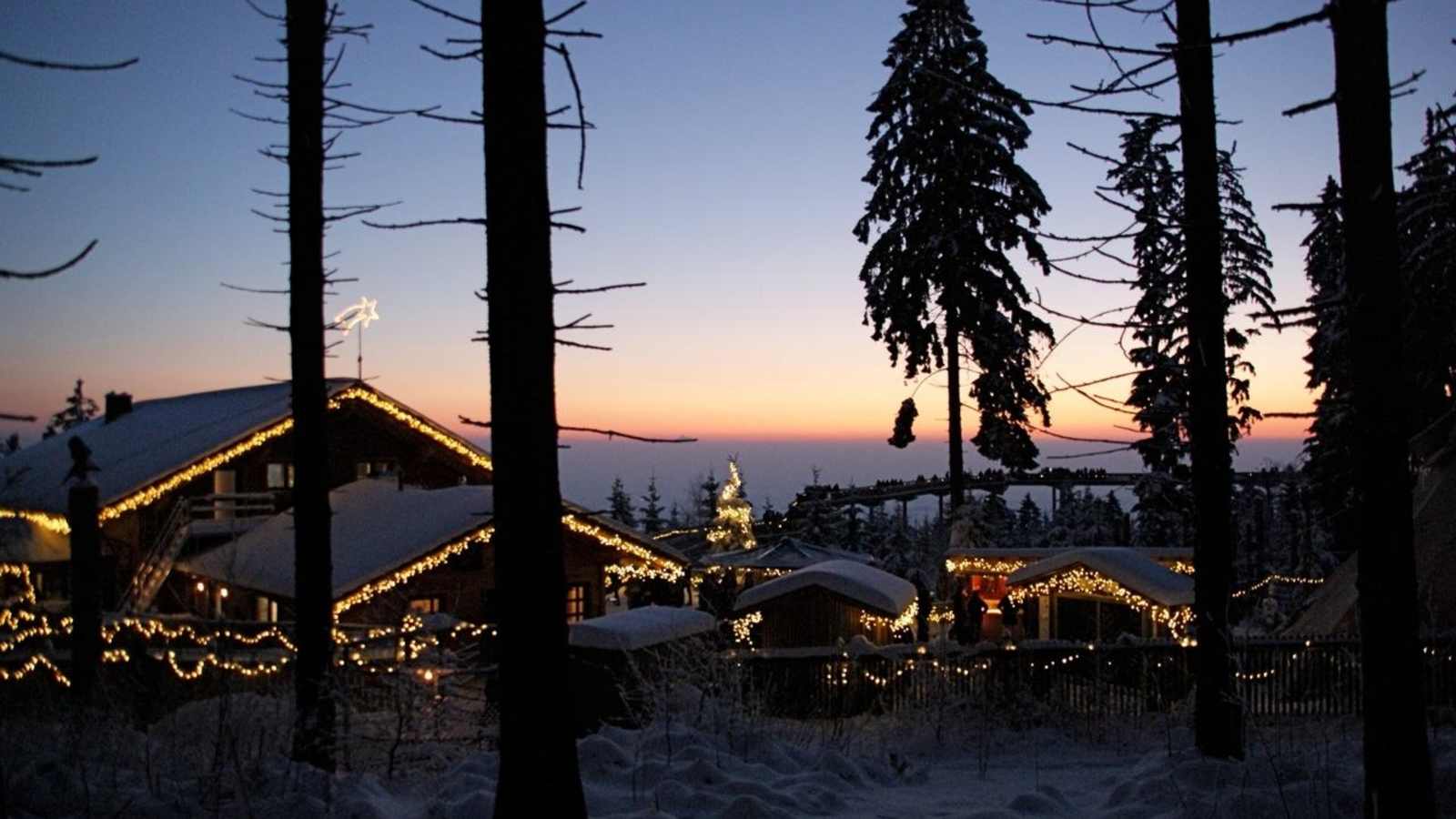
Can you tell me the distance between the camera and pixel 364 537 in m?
24.0

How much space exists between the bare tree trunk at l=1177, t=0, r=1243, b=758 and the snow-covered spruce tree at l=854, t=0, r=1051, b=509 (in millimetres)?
14628

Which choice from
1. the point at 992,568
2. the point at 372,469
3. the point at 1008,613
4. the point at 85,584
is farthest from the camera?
the point at 992,568

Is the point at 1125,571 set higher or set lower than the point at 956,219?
lower

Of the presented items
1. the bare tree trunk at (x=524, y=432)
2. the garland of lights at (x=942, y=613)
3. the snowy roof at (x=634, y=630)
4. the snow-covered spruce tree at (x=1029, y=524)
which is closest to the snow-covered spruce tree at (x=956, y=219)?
the garland of lights at (x=942, y=613)

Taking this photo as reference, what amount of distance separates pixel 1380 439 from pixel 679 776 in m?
5.64

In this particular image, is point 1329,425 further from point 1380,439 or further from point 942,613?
point 1380,439

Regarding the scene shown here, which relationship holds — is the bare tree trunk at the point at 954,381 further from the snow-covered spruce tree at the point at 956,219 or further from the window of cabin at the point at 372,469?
the window of cabin at the point at 372,469

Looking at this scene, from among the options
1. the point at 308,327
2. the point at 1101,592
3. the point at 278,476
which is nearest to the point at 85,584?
the point at 308,327

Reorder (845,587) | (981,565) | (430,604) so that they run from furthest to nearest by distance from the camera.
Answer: (981,565) → (430,604) → (845,587)

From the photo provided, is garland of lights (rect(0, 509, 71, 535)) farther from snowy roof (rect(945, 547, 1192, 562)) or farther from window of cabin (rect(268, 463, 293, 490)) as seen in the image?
snowy roof (rect(945, 547, 1192, 562))

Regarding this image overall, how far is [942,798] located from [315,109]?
8.45 meters

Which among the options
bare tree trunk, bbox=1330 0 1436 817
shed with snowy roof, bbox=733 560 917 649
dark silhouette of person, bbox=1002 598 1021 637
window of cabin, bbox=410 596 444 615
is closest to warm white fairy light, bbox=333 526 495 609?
window of cabin, bbox=410 596 444 615

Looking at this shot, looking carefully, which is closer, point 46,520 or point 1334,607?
point 1334,607

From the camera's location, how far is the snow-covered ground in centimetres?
723
